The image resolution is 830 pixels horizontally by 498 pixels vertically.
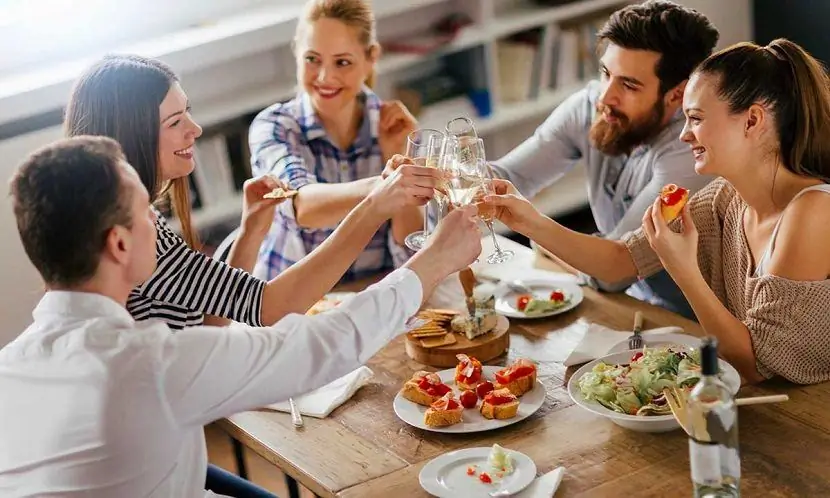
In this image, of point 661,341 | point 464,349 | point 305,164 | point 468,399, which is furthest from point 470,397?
point 305,164

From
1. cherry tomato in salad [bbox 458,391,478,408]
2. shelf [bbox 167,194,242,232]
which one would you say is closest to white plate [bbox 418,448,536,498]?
cherry tomato in salad [bbox 458,391,478,408]

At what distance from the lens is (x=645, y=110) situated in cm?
285

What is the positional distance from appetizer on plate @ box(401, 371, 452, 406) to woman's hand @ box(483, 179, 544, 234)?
19.1 inches

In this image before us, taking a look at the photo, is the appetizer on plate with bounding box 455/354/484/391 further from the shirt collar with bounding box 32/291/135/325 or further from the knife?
the shirt collar with bounding box 32/291/135/325

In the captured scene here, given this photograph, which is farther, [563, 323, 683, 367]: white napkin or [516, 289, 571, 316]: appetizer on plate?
[516, 289, 571, 316]: appetizer on plate

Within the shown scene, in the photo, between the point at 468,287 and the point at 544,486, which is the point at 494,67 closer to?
the point at 468,287

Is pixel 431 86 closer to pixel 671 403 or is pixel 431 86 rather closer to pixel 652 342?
pixel 652 342

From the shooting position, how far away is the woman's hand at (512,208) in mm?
2552

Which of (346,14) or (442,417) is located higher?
(346,14)

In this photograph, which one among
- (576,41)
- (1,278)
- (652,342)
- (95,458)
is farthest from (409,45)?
(95,458)

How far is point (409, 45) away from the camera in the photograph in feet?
14.8

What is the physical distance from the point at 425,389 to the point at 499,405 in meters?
0.16

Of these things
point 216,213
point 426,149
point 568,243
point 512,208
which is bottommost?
point 216,213

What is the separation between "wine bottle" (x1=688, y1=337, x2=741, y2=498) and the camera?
5.01 feet
